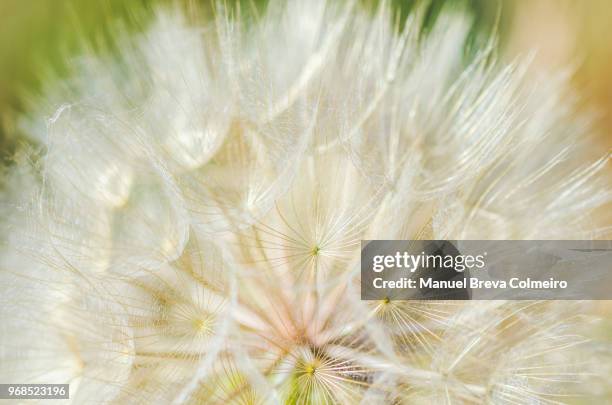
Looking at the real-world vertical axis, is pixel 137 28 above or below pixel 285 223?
above

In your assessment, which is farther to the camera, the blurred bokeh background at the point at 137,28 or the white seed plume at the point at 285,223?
the blurred bokeh background at the point at 137,28

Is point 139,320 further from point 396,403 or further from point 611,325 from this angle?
point 611,325

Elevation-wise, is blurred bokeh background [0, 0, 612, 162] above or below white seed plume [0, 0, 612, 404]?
above

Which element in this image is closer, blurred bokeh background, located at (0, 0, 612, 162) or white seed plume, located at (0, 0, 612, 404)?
white seed plume, located at (0, 0, 612, 404)

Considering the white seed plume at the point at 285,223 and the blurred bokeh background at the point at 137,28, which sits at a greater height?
the blurred bokeh background at the point at 137,28

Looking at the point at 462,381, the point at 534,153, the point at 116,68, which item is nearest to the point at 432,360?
the point at 462,381

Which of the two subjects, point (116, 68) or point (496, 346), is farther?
point (116, 68)

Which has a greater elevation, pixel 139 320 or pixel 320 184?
pixel 320 184

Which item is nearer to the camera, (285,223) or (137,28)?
(285,223)
